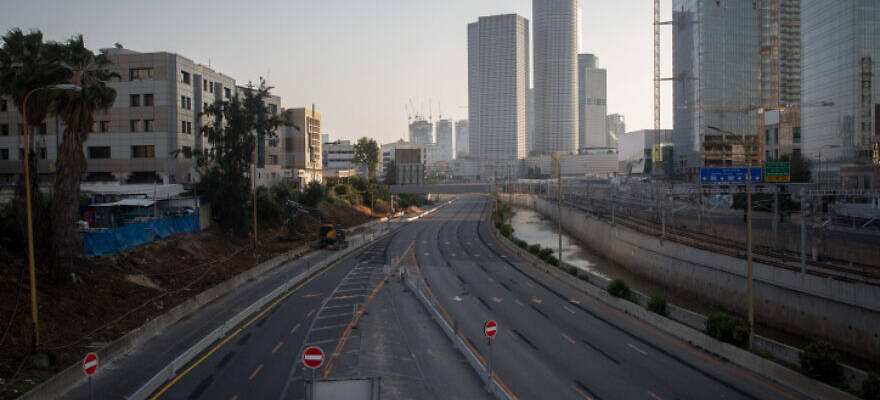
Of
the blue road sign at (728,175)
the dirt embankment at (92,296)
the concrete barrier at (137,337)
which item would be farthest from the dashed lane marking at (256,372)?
the blue road sign at (728,175)

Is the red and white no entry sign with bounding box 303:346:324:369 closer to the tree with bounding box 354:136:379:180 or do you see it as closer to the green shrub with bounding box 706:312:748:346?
the green shrub with bounding box 706:312:748:346

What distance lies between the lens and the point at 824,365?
20.8 metres

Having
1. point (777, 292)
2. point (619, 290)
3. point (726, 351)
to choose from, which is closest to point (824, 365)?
point (726, 351)

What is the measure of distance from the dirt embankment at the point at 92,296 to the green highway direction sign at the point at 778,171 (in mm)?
43313

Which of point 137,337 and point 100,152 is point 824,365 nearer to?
point 137,337

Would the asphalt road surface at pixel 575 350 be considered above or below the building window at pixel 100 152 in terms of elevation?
below

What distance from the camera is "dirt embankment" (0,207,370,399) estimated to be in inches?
867

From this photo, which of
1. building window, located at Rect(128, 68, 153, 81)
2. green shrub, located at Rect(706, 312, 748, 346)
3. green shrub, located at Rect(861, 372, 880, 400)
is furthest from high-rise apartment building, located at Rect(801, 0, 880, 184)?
building window, located at Rect(128, 68, 153, 81)

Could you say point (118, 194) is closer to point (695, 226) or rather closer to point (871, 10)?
point (695, 226)

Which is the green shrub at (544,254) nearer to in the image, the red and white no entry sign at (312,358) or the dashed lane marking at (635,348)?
the dashed lane marking at (635,348)

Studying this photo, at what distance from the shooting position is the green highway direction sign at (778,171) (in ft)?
143

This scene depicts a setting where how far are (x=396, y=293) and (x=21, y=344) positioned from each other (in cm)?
2208

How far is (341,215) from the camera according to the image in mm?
95625

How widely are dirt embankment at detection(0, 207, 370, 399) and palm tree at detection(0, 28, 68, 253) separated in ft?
10.6
